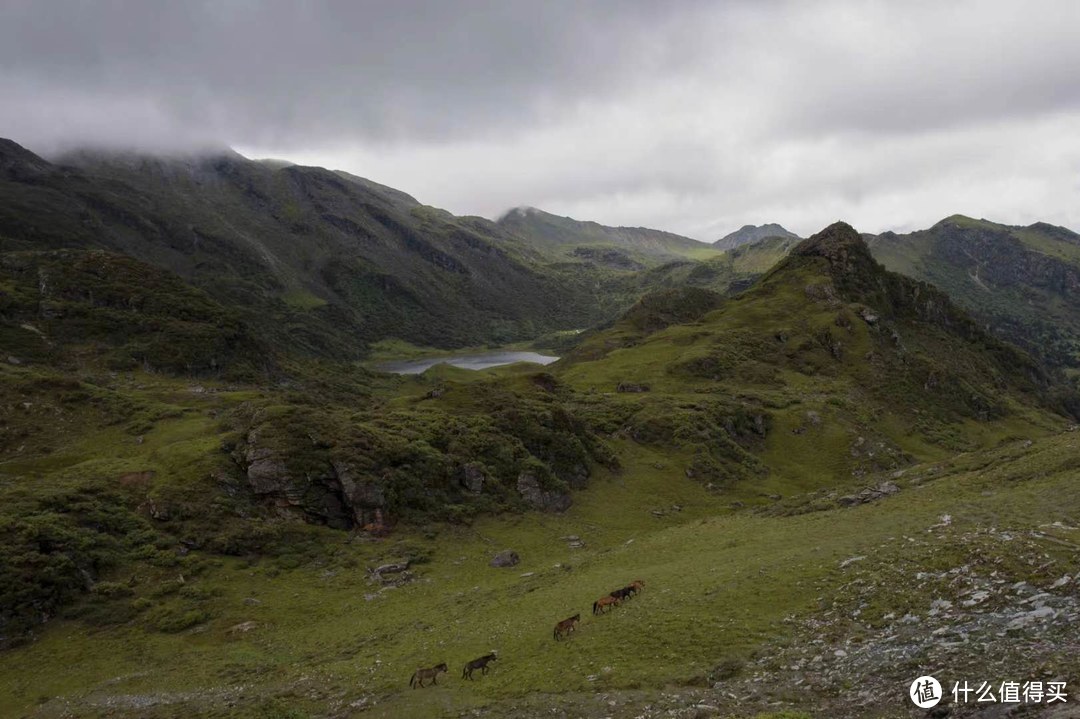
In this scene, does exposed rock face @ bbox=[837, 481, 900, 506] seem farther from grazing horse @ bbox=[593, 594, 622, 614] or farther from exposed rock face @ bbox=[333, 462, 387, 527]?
exposed rock face @ bbox=[333, 462, 387, 527]

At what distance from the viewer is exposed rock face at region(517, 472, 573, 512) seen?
60750 millimetres

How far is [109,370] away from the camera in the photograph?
96688mm

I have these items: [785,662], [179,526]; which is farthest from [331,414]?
[785,662]

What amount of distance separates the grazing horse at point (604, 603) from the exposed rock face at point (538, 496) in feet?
98.1

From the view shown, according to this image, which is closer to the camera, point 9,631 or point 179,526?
point 9,631

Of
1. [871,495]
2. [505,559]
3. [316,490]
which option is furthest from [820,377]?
[316,490]

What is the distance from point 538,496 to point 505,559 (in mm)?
13423

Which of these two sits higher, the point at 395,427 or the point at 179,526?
the point at 395,427

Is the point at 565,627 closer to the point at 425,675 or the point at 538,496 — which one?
the point at 425,675

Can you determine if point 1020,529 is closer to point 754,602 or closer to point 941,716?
point 754,602

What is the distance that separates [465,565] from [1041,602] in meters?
36.4

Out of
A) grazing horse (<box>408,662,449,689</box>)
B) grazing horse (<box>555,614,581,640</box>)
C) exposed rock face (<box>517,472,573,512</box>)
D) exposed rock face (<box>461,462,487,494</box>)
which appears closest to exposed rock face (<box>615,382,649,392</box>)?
exposed rock face (<box>517,472,573,512</box>)

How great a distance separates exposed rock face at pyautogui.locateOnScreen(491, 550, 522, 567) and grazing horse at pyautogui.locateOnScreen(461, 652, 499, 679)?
70.3 ft

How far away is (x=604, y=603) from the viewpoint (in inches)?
1187
